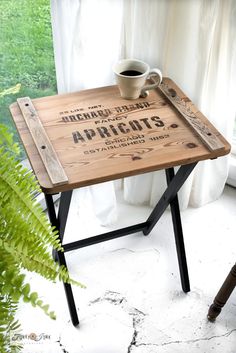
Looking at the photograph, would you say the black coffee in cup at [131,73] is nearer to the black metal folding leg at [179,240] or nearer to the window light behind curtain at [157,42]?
the window light behind curtain at [157,42]

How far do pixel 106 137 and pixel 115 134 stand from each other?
3 centimetres

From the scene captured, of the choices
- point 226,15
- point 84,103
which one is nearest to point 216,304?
point 84,103

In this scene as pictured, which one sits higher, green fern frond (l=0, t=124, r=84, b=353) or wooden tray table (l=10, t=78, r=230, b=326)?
green fern frond (l=0, t=124, r=84, b=353)

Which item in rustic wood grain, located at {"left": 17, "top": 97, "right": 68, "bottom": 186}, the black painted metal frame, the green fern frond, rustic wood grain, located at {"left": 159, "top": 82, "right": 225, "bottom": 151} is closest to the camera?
the green fern frond

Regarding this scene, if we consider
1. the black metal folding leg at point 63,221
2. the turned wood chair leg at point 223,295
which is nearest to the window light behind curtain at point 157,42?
the black metal folding leg at point 63,221

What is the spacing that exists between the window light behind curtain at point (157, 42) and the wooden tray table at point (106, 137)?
4.1 inches

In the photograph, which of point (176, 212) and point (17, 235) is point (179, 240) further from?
point (17, 235)

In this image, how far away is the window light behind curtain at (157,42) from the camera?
4.29 ft

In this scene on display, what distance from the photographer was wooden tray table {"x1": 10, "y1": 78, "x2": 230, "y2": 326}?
1.08 metres

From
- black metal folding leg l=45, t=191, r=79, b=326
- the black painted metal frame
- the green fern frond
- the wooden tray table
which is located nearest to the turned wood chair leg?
the black painted metal frame

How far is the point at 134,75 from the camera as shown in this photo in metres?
1.28

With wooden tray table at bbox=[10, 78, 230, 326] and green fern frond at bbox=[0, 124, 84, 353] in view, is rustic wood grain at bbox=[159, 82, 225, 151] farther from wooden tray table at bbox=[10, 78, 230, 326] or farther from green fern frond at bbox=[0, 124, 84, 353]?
green fern frond at bbox=[0, 124, 84, 353]

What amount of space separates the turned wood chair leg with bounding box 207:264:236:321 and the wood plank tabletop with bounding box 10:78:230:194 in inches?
15.7

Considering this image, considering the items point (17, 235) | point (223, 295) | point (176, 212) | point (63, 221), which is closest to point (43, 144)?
point (63, 221)
